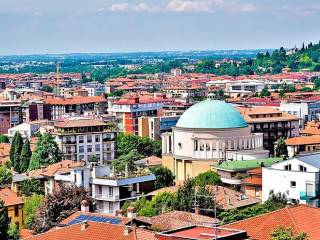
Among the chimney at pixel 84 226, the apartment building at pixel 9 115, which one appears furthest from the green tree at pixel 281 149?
the apartment building at pixel 9 115

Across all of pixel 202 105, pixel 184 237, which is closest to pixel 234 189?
pixel 202 105

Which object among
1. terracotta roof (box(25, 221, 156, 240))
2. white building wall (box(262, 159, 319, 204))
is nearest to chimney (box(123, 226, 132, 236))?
terracotta roof (box(25, 221, 156, 240))

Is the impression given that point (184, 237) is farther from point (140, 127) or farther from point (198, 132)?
point (140, 127)

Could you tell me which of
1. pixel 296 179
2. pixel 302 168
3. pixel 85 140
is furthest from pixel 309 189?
pixel 85 140

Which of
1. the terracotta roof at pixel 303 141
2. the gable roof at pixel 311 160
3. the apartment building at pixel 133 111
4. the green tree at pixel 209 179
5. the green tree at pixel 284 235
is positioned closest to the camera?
the green tree at pixel 284 235

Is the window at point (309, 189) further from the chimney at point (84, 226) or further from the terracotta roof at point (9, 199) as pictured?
the chimney at point (84, 226)
